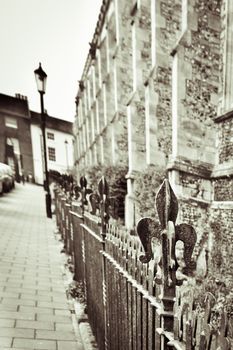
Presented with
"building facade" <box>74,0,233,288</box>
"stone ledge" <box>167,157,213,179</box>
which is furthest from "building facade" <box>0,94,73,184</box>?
"stone ledge" <box>167,157,213,179</box>

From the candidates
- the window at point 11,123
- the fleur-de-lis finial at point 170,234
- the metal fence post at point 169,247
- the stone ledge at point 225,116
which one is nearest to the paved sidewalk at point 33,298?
the metal fence post at point 169,247

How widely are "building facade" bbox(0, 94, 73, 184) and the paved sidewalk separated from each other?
13.5m

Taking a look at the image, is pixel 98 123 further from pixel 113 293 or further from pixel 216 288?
pixel 113 293

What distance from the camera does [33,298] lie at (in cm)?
382

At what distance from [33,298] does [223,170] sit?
16.4 feet

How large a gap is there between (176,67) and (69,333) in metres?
6.58

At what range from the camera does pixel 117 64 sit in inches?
531

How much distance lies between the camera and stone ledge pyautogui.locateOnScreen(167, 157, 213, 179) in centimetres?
704

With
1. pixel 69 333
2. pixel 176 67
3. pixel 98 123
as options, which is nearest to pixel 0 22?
pixel 176 67

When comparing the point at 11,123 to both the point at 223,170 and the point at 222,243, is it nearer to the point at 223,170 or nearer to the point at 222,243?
the point at 223,170

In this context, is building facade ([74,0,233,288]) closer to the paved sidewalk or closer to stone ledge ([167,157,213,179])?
stone ledge ([167,157,213,179])

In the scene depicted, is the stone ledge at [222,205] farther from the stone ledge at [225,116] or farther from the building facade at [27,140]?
the building facade at [27,140]

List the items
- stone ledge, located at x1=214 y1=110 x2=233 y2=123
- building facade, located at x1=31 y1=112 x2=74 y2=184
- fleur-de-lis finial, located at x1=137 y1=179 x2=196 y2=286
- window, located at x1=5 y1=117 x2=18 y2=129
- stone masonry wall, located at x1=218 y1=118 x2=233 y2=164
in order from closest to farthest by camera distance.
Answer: fleur-de-lis finial, located at x1=137 y1=179 x2=196 y2=286 < stone ledge, located at x1=214 y1=110 x2=233 y2=123 < stone masonry wall, located at x1=218 y1=118 x2=233 y2=164 < window, located at x1=5 y1=117 x2=18 y2=129 < building facade, located at x1=31 y1=112 x2=74 y2=184

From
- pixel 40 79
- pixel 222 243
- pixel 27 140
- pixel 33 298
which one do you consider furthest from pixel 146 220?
pixel 27 140
